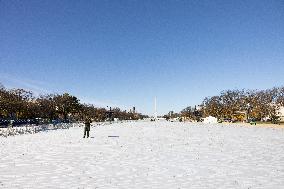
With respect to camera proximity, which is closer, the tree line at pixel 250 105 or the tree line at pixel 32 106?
the tree line at pixel 32 106

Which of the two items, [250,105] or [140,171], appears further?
[250,105]

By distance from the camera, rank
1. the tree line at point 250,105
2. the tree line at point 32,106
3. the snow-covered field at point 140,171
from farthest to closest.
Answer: the tree line at point 250,105, the tree line at point 32,106, the snow-covered field at point 140,171

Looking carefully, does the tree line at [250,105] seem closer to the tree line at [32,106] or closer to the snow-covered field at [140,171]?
the tree line at [32,106]

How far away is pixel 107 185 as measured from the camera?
9516 millimetres

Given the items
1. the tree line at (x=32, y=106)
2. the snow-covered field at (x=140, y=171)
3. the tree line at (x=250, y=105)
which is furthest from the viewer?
the tree line at (x=250, y=105)

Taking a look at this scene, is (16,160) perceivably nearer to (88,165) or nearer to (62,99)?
(88,165)

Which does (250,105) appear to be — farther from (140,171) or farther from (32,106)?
(140,171)

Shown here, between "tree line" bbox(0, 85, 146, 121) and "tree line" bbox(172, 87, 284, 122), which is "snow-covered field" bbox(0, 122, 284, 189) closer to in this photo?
"tree line" bbox(0, 85, 146, 121)

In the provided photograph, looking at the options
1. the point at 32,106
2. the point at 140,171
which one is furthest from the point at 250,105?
the point at 140,171

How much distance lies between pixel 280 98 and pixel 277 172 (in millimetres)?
106059

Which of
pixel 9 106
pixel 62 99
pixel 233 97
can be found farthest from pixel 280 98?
pixel 9 106

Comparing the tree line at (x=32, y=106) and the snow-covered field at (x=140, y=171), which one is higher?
the tree line at (x=32, y=106)

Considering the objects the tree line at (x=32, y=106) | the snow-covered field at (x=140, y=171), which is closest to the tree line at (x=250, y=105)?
the tree line at (x=32, y=106)

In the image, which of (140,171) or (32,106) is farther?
(32,106)
